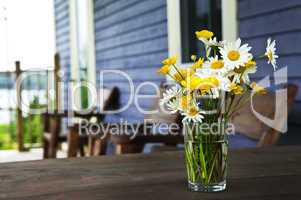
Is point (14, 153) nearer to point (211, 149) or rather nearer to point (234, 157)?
point (234, 157)

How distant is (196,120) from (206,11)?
90.5 inches

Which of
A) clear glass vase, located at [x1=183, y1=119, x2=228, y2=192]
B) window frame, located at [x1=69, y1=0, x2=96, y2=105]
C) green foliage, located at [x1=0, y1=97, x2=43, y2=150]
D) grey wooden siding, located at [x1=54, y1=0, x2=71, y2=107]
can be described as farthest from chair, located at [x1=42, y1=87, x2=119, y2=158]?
clear glass vase, located at [x1=183, y1=119, x2=228, y2=192]

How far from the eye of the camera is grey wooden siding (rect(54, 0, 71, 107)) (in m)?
Answer: 6.79

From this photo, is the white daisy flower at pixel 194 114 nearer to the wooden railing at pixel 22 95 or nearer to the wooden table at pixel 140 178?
the wooden table at pixel 140 178

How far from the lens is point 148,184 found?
110 centimetres

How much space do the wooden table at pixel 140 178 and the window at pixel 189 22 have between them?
1598 mm

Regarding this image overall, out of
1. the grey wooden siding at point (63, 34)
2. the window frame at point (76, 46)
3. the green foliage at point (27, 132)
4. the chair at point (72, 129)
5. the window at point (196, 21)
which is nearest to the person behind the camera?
the window at point (196, 21)

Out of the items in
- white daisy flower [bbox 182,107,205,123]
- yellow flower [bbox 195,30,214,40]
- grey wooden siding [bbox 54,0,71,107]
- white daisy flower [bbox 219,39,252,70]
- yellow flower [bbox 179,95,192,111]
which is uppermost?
grey wooden siding [bbox 54,0,71,107]

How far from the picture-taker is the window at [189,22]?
300 centimetres

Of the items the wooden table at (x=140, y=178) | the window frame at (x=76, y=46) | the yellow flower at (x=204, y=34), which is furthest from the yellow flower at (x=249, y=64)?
the window frame at (x=76, y=46)

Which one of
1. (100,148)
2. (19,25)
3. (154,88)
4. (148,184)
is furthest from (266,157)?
(19,25)

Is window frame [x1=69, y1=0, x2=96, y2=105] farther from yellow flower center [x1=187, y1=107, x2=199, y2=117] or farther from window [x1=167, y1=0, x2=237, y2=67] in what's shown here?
yellow flower center [x1=187, y1=107, x2=199, y2=117]

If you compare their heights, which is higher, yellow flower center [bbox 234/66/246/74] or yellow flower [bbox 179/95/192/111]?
yellow flower center [bbox 234/66/246/74]

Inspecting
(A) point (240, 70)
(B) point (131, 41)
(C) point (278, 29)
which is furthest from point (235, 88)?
(B) point (131, 41)
